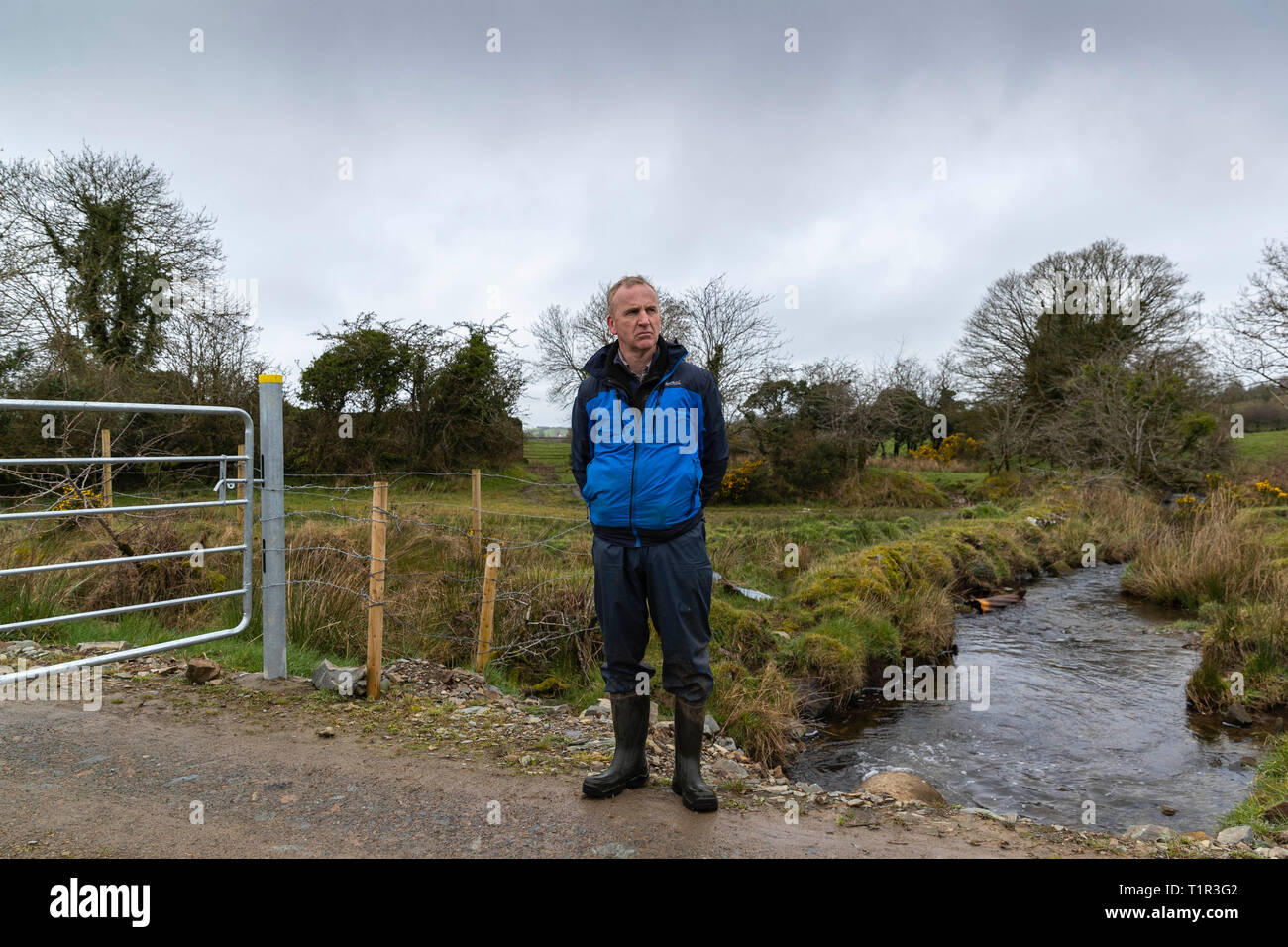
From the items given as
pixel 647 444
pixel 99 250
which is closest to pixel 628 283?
pixel 647 444

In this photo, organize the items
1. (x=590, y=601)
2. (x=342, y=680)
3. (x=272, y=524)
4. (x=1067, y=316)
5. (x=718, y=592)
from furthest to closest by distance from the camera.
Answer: (x=1067, y=316) < (x=718, y=592) < (x=590, y=601) < (x=272, y=524) < (x=342, y=680)

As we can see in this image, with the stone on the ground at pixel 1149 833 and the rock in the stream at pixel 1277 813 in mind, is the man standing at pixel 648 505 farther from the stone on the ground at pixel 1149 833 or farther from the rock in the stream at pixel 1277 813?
the rock in the stream at pixel 1277 813

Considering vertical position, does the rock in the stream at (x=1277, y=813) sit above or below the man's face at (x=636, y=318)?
below

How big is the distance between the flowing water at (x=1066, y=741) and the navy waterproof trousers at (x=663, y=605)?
2693mm

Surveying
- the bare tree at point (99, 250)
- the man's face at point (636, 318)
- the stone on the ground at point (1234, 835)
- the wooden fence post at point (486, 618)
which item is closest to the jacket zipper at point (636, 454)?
the man's face at point (636, 318)

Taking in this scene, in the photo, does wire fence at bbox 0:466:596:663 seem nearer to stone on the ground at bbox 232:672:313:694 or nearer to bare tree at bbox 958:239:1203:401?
stone on the ground at bbox 232:672:313:694

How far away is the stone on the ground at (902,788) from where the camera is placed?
186 inches

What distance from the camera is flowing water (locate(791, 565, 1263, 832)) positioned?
5.27 meters

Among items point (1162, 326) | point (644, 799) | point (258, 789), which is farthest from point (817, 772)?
point (1162, 326)

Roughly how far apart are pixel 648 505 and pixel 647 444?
0.83ft

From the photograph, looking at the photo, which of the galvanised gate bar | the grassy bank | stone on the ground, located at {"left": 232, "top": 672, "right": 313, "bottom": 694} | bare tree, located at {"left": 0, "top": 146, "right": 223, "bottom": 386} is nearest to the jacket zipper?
the galvanised gate bar

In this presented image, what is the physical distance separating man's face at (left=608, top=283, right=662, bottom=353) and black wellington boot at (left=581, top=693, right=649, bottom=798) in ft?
5.09

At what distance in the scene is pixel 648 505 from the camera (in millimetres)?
3238

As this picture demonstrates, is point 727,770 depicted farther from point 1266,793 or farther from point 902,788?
point 1266,793
